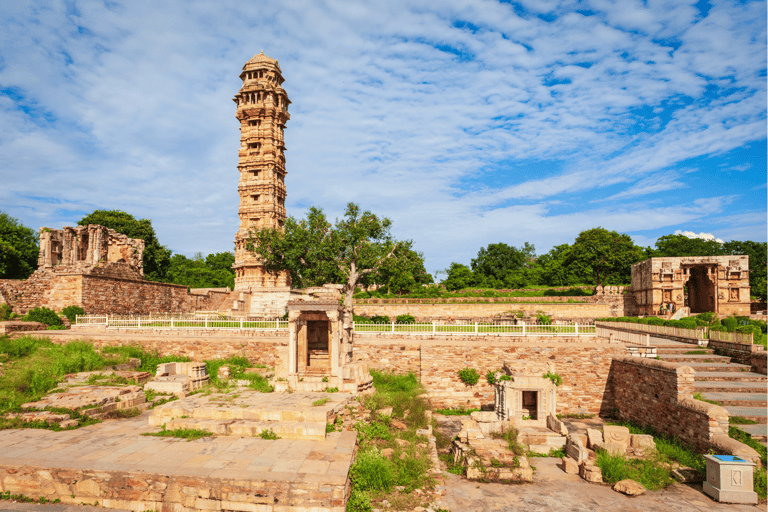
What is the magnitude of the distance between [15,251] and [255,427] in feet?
120

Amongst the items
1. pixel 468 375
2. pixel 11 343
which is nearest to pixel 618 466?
pixel 468 375

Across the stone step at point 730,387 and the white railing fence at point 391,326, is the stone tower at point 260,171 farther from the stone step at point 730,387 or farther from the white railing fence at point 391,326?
the stone step at point 730,387

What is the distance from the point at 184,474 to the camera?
266 inches

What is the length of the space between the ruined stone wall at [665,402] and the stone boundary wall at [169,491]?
991 centimetres

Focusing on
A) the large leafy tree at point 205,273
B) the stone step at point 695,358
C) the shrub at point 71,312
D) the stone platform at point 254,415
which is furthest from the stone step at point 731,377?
the large leafy tree at point 205,273

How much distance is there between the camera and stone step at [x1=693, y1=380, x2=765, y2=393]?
12.8m

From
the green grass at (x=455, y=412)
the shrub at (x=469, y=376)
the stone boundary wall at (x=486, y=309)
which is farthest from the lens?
the stone boundary wall at (x=486, y=309)

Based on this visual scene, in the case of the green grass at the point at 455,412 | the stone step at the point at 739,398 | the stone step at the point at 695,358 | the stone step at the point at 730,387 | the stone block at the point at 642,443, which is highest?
the stone step at the point at 695,358

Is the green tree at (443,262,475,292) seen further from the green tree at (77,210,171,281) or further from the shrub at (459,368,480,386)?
the green tree at (77,210,171,281)

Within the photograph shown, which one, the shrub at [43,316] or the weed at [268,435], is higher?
the shrub at [43,316]

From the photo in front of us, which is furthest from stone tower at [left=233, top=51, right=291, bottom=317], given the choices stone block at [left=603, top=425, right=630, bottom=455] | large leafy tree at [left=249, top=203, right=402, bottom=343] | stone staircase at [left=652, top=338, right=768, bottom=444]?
stone staircase at [left=652, top=338, right=768, bottom=444]

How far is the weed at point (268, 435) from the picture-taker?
28.8ft

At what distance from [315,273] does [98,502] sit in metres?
19.7

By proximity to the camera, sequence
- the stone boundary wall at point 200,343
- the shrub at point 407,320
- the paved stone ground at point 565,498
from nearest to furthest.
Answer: the paved stone ground at point 565,498
the stone boundary wall at point 200,343
the shrub at point 407,320
